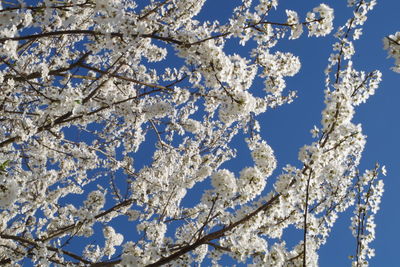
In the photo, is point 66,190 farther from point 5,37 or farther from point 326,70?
point 326,70

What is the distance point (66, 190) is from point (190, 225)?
12.6 ft

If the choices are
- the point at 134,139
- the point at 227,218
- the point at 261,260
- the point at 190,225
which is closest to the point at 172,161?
the point at 134,139

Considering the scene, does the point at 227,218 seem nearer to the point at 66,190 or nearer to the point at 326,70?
the point at 326,70

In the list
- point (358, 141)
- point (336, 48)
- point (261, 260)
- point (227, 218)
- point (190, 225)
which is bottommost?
point (261, 260)

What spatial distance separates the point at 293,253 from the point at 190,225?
331 centimetres

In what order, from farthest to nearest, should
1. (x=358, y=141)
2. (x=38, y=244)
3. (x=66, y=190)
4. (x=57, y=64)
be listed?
(x=66, y=190) < (x=57, y=64) < (x=38, y=244) < (x=358, y=141)

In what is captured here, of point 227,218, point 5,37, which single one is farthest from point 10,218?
point 227,218

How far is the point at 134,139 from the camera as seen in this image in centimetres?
869

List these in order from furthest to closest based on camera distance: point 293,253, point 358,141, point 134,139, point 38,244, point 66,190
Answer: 1. point 66,190
2. point 134,139
3. point 38,244
4. point 293,253
5. point 358,141

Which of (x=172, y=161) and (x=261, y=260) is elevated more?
(x=172, y=161)

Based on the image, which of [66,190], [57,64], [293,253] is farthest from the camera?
[66,190]

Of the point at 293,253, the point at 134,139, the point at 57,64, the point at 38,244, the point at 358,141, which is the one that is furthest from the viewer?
the point at 134,139

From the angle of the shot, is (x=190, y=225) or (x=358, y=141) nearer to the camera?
(x=358, y=141)

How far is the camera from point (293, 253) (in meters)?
4.87
